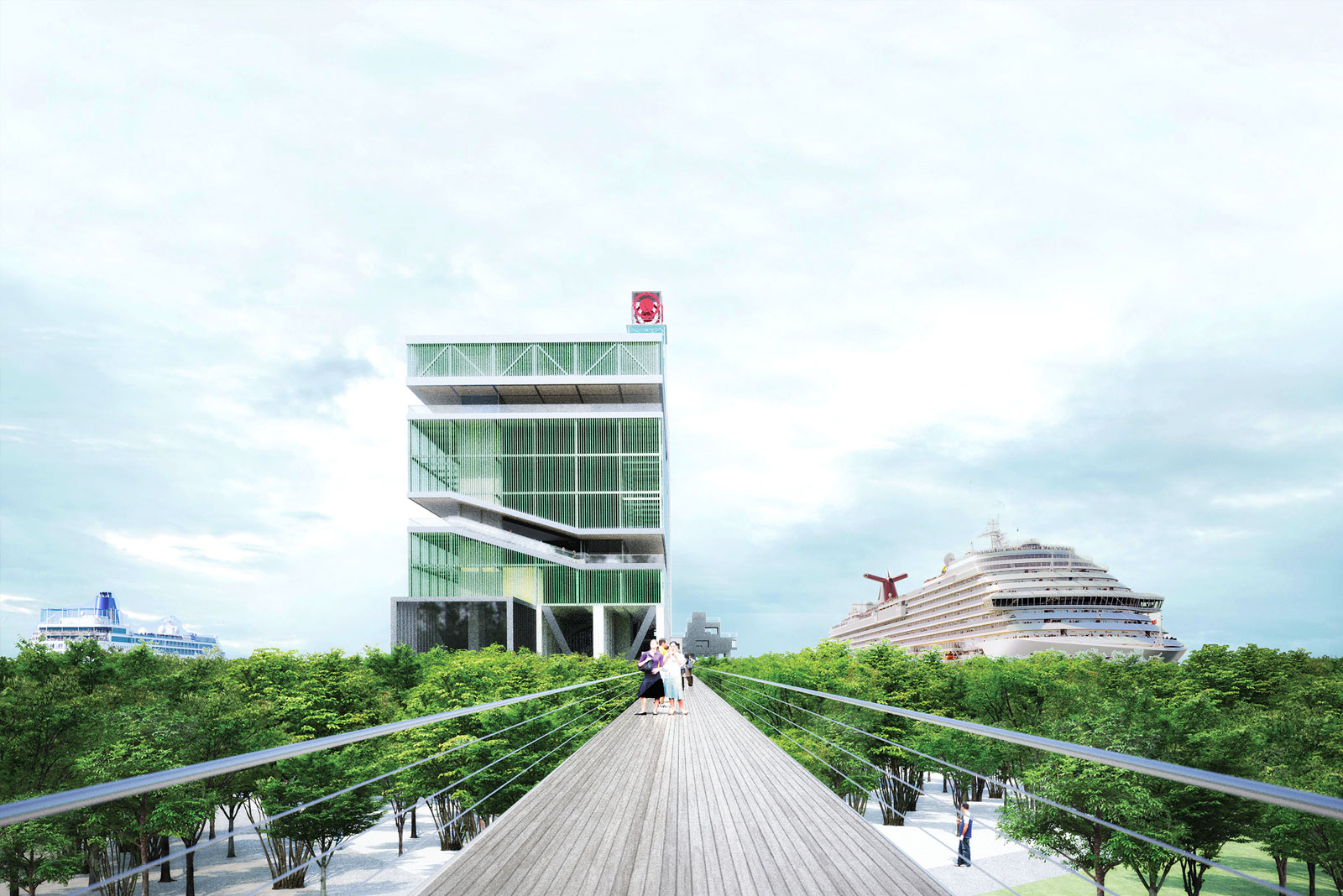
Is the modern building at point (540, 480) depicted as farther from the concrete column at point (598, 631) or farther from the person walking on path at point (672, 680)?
the person walking on path at point (672, 680)

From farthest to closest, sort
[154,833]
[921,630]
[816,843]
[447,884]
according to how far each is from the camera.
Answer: [921,630], [154,833], [816,843], [447,884]

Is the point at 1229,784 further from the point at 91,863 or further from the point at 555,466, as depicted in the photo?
the point at 555,466

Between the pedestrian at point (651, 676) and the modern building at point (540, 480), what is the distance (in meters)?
36.0

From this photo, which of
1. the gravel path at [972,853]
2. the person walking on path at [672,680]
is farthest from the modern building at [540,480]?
the person walking on path at [672,680]

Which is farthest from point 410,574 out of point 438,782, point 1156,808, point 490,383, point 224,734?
point 1156,808

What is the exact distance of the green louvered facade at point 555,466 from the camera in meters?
57.8

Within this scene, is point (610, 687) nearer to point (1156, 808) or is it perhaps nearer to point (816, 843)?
point (1156, 808)

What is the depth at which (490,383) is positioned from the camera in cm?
5841

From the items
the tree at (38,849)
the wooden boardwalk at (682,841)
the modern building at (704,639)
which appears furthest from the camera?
the modern building at (704,639)

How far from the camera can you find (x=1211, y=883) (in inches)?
1511

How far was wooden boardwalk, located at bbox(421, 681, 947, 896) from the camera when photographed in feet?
18.2

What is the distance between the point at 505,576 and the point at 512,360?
16491 mm

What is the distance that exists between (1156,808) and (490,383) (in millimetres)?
47121

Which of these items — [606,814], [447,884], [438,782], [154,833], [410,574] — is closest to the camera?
[447,884]
